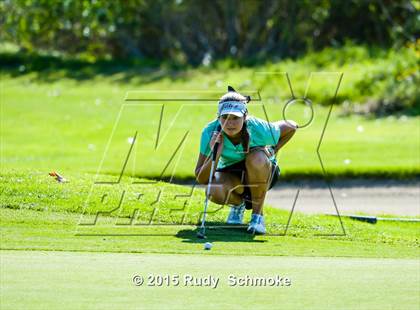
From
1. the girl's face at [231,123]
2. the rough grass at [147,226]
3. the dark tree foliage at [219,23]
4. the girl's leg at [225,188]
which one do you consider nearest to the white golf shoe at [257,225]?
the rough grass at [147,226]

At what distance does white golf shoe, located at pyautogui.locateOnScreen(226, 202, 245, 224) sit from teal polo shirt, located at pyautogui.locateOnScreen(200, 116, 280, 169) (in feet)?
1.52

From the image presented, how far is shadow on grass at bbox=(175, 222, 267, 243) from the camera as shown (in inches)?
330

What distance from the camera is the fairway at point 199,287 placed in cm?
569

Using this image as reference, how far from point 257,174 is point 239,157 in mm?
254

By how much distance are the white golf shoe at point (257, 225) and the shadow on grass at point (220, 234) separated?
63 millimetres

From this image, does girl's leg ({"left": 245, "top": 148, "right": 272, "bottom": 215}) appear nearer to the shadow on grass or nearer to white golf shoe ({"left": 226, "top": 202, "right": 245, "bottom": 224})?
the shadow on grass

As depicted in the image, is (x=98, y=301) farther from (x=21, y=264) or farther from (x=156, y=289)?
(x=21, y=264)

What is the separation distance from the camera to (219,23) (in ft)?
82.4

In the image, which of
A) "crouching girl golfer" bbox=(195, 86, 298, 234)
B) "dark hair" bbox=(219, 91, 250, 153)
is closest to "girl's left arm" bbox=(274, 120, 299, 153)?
"crouching girl golfer" bbox=(195, 86, 298, 234)

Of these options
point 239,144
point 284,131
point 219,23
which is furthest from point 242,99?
point 219,23

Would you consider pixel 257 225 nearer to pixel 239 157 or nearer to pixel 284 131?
pixel 239 157

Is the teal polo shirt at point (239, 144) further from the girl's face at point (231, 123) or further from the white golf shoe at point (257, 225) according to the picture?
the white golf shoe at point (257, 225)

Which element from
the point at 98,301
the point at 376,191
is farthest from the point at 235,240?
the point at 376,191

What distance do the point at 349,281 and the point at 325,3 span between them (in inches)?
735
